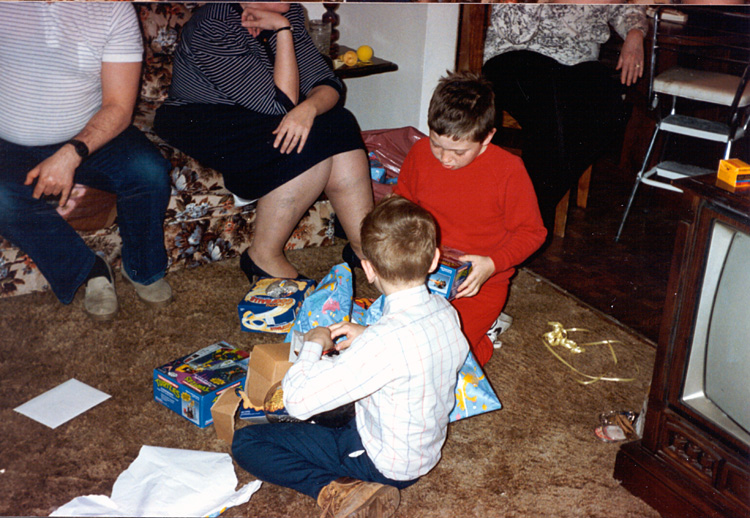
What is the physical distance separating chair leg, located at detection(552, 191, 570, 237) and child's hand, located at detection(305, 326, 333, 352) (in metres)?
1.11

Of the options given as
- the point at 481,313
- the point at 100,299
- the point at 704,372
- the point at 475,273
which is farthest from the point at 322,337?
the point at 100,299

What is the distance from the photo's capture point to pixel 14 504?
1.27 meters

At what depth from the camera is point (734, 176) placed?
1059 mm

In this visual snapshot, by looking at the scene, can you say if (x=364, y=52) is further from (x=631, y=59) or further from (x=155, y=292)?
(x=155, y=292)

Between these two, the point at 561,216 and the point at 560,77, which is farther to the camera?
the point at 561,216

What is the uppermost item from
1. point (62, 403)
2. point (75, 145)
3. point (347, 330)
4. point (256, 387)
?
point (75, 145)

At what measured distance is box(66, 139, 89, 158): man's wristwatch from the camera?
1.62 meters

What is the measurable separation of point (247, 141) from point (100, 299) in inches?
24.0

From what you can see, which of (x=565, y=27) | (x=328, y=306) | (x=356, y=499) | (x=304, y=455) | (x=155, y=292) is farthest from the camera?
(x=155, y=292)

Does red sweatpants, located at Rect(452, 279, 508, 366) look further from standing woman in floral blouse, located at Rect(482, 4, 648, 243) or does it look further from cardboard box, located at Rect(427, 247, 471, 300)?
standing woman in floral blouse, located at Rect(482, 4, 648, 243)

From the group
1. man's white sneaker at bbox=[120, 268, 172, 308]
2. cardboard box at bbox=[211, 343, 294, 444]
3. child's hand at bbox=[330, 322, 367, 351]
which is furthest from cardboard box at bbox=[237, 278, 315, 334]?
child's hand at bbox=[330, 322, 367, 351]

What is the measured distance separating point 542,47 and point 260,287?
103cm

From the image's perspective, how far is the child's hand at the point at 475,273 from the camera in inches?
59.7

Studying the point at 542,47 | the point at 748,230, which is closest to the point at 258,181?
the point at 542,47
